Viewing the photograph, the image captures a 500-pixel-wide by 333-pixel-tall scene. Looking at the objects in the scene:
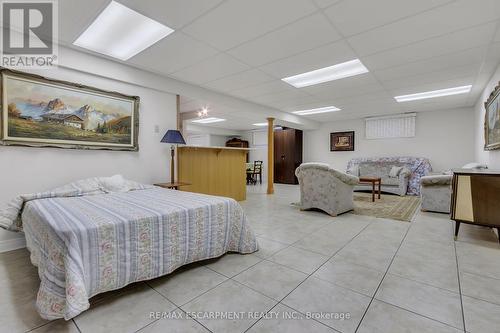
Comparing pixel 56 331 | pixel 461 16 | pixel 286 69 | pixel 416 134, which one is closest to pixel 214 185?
pixel 286 69

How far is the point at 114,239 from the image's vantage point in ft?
5.24

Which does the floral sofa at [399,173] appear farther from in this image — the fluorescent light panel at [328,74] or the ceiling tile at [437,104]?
the fluorescent light panel at [328,74]

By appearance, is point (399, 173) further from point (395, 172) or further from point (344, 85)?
point (344, 85)

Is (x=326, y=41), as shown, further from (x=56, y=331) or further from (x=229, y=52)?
(x=56, y=331)

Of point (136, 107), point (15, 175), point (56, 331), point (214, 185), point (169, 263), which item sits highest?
point (136, 107)

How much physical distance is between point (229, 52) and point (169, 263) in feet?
8.62

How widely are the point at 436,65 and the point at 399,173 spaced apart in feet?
11.9

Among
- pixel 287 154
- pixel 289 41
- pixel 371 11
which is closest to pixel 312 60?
pixel 289 41

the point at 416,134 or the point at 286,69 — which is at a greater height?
the point at 286,69

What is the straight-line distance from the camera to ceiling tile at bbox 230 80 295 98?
4359 mm

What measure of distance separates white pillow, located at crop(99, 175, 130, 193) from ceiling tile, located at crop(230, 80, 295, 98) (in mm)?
2866

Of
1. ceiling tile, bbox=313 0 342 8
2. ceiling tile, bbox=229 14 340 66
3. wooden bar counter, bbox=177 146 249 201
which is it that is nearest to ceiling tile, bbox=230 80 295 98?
ceiling tile, bbox=229 14 340 66

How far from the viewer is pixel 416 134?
6883 mm

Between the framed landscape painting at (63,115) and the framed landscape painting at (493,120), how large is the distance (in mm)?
5342
